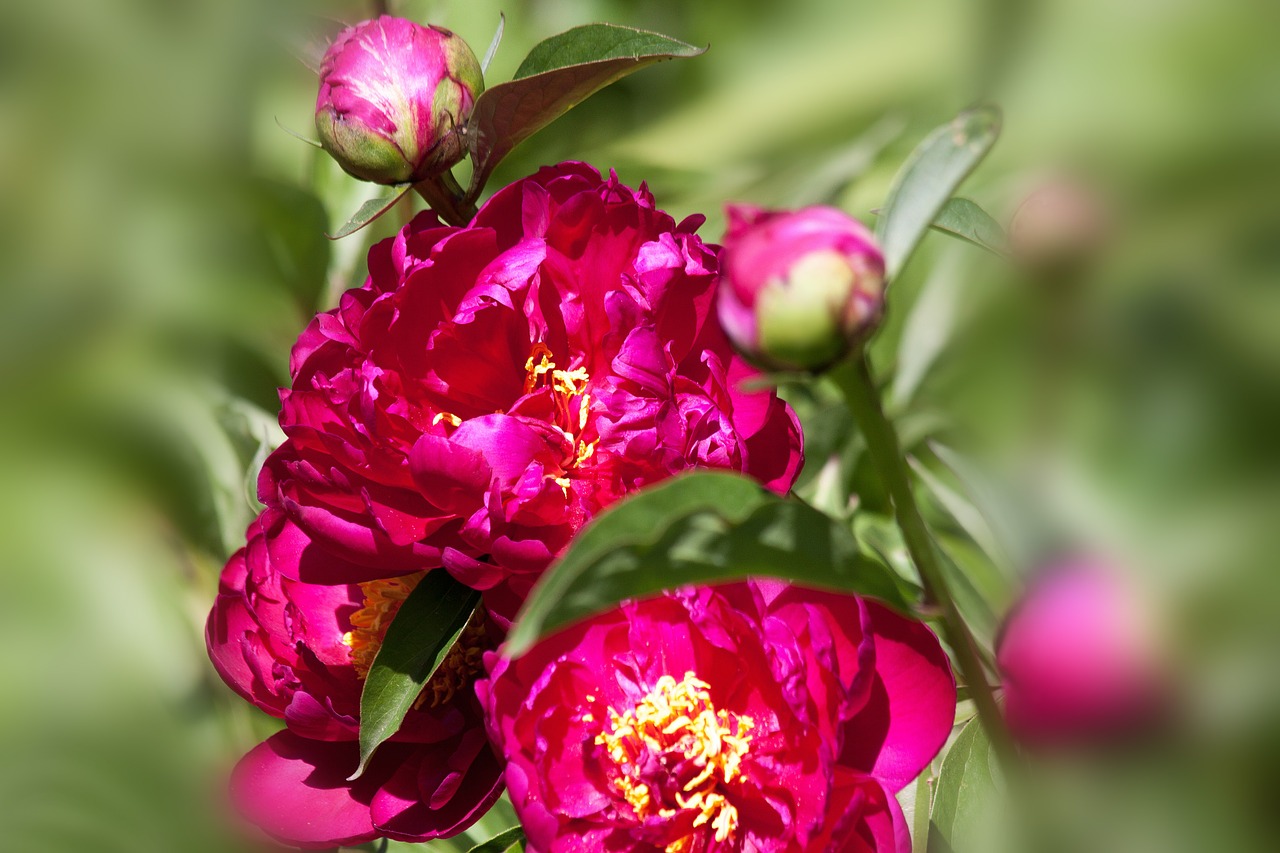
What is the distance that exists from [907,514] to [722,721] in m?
0.08

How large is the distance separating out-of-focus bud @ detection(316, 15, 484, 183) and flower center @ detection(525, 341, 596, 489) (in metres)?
0.07

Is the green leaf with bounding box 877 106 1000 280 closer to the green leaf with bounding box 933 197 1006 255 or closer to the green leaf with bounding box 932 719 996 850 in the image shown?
the green leaf with bounding box 933 197 1006 255

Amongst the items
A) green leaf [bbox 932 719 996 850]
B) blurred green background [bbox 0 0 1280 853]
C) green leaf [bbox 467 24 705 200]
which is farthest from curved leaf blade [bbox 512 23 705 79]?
green leaf [bbox 932 719 996 850]

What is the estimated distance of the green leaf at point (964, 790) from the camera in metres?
0.33

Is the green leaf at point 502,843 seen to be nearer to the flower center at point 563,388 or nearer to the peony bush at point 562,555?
the peony bush at point 562,555

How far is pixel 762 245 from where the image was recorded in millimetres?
224

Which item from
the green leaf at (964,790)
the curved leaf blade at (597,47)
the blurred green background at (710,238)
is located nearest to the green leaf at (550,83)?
the curved leaf blade at (597,47)

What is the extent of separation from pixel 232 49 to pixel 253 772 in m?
0.59

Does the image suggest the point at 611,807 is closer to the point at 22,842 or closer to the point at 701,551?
the point at 701,551

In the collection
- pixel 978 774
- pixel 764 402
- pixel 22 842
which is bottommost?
pixel 22 842

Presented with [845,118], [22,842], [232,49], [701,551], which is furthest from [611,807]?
[232,49]

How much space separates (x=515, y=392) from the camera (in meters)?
0.31

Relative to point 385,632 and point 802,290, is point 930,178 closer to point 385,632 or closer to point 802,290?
point 802,290

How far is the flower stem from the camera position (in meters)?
0.23
